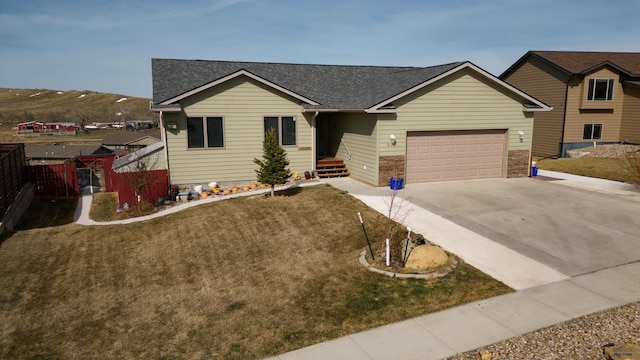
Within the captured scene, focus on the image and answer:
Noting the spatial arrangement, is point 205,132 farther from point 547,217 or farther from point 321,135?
point 547,217

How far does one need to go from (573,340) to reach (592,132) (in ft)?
89.2

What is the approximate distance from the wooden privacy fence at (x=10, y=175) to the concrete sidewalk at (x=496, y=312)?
12.9 meters

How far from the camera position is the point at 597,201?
14.7m


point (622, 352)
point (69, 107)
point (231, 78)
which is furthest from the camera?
point (69, 107)

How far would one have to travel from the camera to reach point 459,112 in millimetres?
17766

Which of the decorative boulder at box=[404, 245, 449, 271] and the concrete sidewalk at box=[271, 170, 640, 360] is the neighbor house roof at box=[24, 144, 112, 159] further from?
the concrete sidewalk at box=[271, 170, 640, 360]

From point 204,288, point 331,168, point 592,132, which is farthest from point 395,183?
point 592,132

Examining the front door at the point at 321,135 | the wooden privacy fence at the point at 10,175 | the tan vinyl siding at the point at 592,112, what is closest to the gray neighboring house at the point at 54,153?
the wooden privacy fence at the point at 10,175

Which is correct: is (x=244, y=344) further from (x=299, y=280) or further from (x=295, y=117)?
(x=295, y=117)

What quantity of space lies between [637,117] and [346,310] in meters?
29.5

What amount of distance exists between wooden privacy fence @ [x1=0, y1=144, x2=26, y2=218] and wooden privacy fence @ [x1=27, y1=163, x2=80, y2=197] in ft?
1.58

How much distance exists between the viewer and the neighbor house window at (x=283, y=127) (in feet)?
59.0

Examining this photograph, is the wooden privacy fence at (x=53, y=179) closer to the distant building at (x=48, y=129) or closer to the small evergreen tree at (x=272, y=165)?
the small evergreen tree at (x=272, y=165)

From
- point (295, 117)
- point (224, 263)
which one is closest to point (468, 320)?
point (224, 263)
